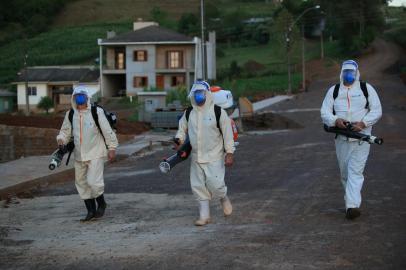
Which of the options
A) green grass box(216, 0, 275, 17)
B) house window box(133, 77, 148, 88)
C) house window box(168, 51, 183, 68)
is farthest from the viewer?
green grass box(216, 0, 275, 17)

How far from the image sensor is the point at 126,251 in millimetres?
7734

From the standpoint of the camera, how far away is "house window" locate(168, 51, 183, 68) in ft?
227

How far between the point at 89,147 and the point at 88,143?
0.18 feet

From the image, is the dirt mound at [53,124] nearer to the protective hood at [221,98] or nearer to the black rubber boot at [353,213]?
the protective hood at [221,98]

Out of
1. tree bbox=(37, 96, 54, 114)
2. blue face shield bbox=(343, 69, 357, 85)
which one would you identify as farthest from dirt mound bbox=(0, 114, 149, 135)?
tree bbox=(37, 96, 54, 114)

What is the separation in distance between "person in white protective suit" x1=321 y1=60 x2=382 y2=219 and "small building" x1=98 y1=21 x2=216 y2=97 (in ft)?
191

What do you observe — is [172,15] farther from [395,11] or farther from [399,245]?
[399,245]

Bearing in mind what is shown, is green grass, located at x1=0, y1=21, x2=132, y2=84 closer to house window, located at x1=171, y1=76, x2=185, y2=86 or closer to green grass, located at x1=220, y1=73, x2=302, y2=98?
house window, located at x1=171, y1=76, x2=185, y2=86

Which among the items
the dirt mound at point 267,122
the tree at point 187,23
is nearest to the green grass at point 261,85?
the dirt mound at point 267,122

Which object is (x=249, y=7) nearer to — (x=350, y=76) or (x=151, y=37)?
(x=151, y=37)

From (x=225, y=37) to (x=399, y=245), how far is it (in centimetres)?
9743

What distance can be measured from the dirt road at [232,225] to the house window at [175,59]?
5290cm

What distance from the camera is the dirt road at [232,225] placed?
7258mm

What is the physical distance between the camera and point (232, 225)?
9.05 metres
